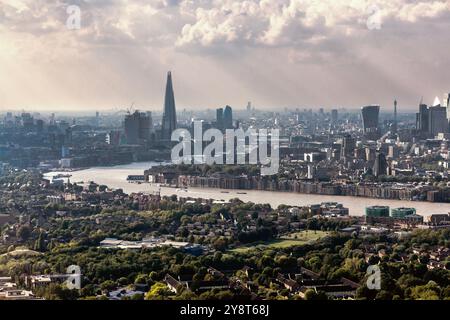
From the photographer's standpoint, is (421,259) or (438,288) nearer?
(438,288)

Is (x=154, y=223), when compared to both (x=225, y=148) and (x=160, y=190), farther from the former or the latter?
(x=225, y=148)

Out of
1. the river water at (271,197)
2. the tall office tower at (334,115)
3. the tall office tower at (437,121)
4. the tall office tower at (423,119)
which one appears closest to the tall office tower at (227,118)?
the tall office tower at (423,119)

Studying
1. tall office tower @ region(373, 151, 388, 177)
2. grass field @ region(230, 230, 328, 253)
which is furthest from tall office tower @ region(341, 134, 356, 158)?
grass field @ region(230, 230, 328, 253)

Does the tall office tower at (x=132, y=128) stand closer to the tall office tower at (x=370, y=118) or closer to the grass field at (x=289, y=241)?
the tall office tower at (x=370, y=118)

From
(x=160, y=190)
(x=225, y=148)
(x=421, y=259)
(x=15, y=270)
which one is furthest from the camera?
(x=225, y=148)
